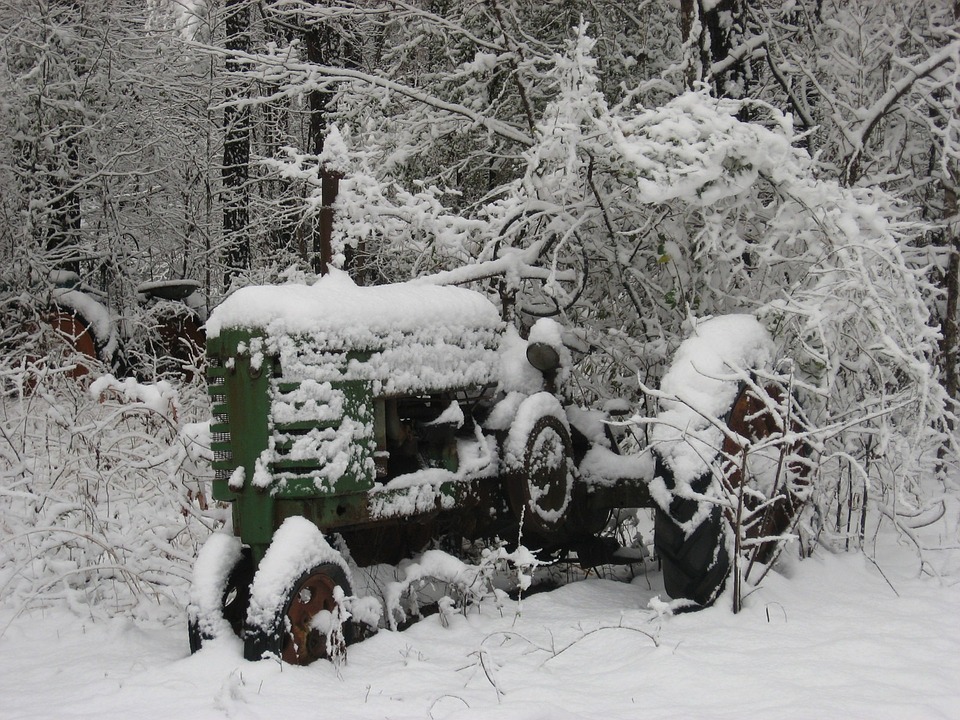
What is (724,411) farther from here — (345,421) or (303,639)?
(303,639)

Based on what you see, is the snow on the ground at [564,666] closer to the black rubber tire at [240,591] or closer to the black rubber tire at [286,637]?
the black rubber tire at [286,637]

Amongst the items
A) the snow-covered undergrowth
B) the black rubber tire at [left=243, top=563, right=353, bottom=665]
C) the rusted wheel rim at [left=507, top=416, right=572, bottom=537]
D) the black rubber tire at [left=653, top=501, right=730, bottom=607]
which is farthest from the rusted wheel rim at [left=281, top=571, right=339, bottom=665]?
the black rubber tire at [left=653, top=501, right=730, bottom=607]

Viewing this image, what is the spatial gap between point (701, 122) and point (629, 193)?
0.63 meters

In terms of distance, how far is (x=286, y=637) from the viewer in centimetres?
336

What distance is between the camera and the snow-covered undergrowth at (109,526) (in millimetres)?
4387

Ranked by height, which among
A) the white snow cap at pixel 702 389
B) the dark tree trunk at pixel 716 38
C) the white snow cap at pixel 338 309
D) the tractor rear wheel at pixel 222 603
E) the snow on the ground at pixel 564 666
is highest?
the dark tree trunk at pixel 716 38

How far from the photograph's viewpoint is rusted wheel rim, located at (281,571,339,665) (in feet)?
11.1

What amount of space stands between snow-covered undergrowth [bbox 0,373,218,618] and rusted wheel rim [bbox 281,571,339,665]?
76 cm

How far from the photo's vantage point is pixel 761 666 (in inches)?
123

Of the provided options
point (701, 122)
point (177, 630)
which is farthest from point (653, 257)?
point (177, 630)

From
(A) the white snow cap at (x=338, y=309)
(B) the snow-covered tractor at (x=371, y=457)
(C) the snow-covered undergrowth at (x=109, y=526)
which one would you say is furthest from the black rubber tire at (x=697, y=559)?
(C) the snow-covered undergrowth at (x=109, y=526)

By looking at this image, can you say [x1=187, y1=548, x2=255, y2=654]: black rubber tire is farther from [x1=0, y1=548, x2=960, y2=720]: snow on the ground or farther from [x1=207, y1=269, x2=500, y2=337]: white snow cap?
[x1=207, y1=269, x2=500, y2=337]: white snow cap

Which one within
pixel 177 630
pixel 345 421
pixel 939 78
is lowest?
pixel 177 630

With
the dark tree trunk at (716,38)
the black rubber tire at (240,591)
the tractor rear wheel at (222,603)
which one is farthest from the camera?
the dark tree trunk at (716,38)
